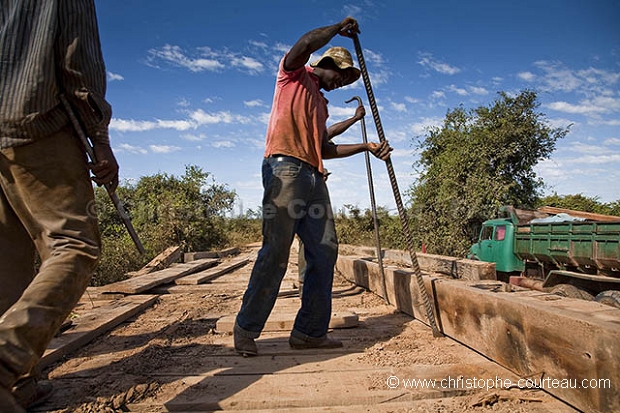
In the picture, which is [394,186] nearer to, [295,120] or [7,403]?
[295,120]

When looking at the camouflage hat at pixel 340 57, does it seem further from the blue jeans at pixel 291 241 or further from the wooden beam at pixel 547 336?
the wooden beam at pixel 547 336

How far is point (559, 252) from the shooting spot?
291 inches

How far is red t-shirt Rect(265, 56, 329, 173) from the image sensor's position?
103 inches

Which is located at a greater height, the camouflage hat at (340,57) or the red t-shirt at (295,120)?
the camouflage hat at (340,57)

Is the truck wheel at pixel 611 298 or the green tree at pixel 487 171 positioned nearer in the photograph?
the truck wheel at pixel 611 298

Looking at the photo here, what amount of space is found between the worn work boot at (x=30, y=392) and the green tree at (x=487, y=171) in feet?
55.0

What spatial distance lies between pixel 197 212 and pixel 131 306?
12.0 m

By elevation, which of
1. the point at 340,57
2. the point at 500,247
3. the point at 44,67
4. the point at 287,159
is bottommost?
the point at 500,247

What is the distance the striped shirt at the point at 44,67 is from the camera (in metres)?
1.66

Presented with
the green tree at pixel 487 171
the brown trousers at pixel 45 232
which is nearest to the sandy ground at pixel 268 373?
the brown trousers at pixel 45 232

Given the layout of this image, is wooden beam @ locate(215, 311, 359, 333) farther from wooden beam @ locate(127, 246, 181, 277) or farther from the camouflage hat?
wooden beam @ locate(127, 246, 181, 277)

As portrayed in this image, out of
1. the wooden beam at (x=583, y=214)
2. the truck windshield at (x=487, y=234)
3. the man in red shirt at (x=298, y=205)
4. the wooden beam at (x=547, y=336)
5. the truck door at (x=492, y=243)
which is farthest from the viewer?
the truck windshield at (x=487, y=234)

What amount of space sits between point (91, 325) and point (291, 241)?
1.68 meters

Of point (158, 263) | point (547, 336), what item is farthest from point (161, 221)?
point (547, 336)
